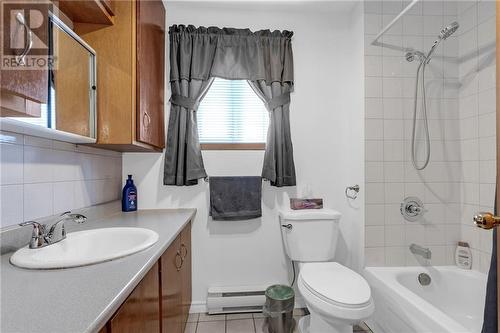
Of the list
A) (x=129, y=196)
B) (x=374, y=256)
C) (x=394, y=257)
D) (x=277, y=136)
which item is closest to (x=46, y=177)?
(x=129, y=196)

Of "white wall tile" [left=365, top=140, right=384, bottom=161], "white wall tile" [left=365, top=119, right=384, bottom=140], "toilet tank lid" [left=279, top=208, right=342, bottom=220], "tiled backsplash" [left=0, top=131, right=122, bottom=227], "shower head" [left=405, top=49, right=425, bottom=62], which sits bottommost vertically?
"toilet tank lid" [left=279, top=208, right=342, bottom=220]

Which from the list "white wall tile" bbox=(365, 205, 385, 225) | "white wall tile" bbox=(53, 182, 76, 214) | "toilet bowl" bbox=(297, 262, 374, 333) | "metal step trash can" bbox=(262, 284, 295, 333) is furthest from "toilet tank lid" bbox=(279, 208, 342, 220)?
"white wall tile" bbox=(53, 182, 76, 214)

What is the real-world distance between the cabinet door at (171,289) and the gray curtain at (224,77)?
0.62 meters

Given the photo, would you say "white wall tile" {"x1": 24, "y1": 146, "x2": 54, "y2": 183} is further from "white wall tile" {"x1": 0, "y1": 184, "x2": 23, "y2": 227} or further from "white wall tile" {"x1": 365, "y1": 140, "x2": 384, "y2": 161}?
"white wall tile" {"x1": 365, "y1": 140, "x2": 384, "y2": 161}

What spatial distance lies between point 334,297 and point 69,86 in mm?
1615

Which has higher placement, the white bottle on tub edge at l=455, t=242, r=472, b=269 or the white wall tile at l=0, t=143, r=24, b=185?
the white wall tile at l=0, t=143, r=24, b=185

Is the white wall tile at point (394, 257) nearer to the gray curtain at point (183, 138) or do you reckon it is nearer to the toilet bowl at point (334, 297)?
the toilet bowl at point (334, 297)

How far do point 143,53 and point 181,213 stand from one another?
1.05 meters

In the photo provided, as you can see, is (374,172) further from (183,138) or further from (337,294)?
(183,138)

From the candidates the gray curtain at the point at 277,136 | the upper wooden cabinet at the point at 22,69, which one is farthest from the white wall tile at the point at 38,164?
the gray curtain at the point at 277,136

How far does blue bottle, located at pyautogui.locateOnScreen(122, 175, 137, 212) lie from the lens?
1765 mm

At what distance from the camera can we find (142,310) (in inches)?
32.1

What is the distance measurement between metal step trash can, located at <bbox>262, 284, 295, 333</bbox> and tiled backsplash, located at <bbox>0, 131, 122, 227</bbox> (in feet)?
4.37

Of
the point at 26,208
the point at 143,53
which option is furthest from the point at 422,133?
the point at 26,208
